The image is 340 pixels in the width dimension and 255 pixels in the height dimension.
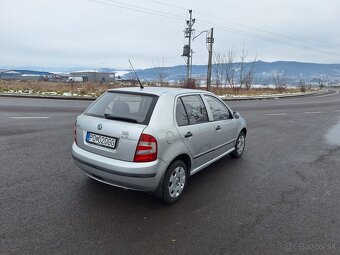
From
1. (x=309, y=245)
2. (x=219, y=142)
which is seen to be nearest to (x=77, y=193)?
(x=219, y=142)

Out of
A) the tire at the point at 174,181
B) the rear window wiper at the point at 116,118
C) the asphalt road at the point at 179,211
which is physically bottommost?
the asphalt road at the point at 179,211

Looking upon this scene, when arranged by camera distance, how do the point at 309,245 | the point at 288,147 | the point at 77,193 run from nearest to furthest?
1. the point at 309,245
2. the point at 77,193
3. the point at 288,147

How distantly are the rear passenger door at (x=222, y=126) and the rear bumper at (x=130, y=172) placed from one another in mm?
1592

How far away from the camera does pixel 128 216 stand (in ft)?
11.8

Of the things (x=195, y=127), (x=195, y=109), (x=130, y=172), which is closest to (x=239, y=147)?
(x=195, y=109)

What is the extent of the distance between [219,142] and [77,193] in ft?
8.36

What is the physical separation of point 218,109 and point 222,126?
354mm

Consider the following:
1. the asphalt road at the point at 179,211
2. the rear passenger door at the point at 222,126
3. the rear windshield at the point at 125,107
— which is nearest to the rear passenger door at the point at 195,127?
the rear passenger door at the point at 222,126

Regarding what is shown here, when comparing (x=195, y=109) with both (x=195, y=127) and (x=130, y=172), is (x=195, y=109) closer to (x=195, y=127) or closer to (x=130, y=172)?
(x=195, y=127)

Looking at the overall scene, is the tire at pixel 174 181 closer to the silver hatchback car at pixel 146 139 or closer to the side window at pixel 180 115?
the silver hatchback car at pixel 146 139

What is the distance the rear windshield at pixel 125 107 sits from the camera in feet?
12.5

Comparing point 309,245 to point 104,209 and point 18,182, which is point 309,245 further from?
point 18,182

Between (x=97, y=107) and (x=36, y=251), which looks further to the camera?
(x=97, y=107)

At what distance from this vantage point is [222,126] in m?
5.12
